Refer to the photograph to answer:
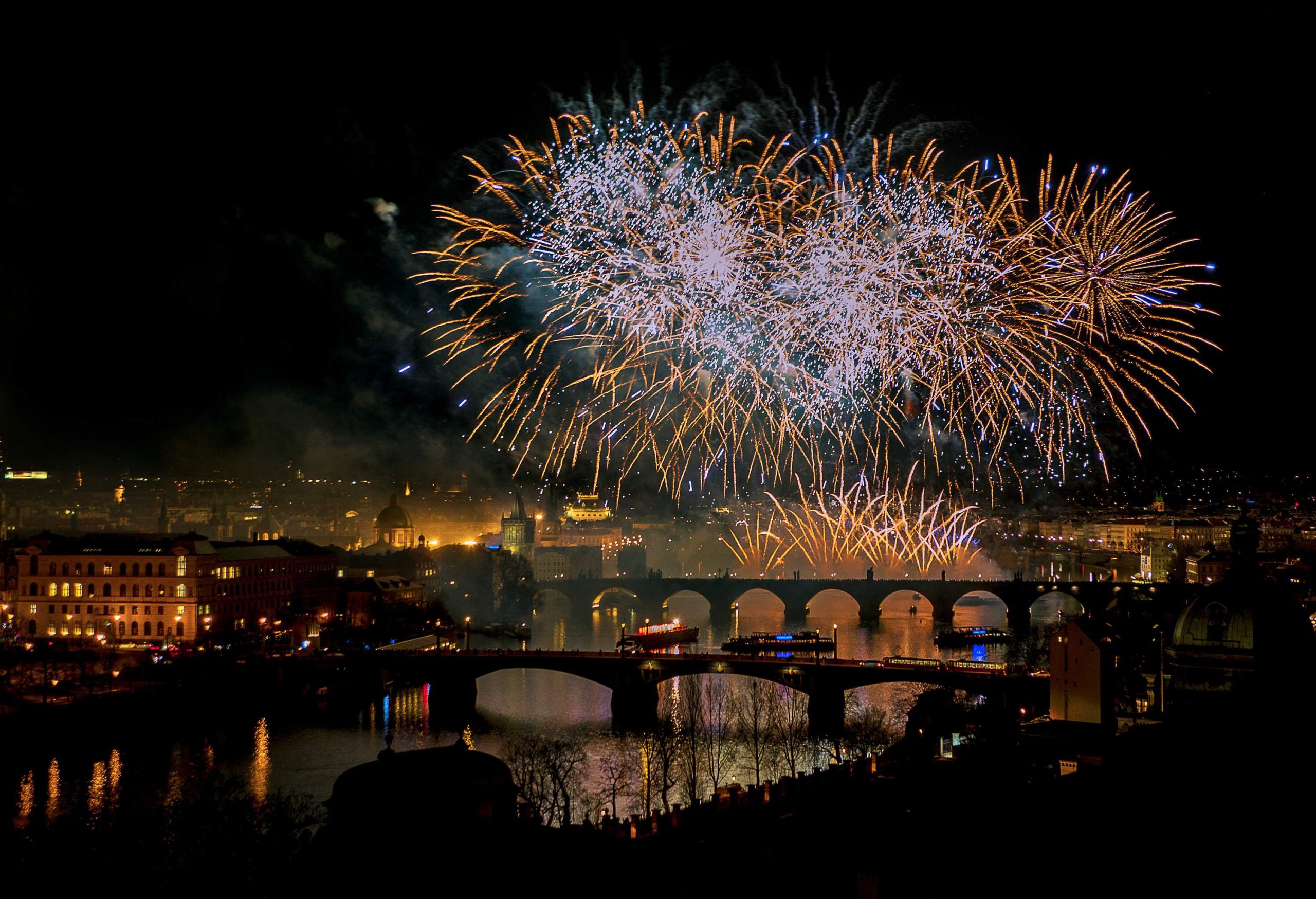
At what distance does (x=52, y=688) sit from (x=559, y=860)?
830 inches

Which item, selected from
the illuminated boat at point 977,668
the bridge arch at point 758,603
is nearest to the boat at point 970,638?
the illuminated boat at point 977,668

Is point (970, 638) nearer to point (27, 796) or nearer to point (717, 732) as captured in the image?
point (717, 732)

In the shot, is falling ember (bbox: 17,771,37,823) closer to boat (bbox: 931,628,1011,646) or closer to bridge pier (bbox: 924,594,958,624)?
boat (bbox: 931,628,1011,646)

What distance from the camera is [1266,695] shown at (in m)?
14.8

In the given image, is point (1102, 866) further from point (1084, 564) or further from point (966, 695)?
point (1084, 564)

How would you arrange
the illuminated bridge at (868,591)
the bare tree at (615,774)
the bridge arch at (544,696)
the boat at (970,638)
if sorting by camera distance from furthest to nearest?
the illuminated bridge at (868,591), the boat at (970,638), the bridge arch at (544,696), the bare tree at (615,774)

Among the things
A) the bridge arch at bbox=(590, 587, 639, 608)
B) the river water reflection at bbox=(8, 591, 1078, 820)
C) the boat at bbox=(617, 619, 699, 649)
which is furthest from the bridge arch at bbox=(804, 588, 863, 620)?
the river water reflection at bbox=(8, 591, 1078, 820)

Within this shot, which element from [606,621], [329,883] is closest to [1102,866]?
[329,883]

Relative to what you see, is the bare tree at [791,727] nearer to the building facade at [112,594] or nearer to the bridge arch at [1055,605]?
the building facade at [112,594]

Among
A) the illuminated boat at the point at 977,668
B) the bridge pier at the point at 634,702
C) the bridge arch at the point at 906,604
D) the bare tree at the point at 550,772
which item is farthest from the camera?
the bridge arch at the point at 906,604

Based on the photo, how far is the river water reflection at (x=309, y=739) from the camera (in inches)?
888

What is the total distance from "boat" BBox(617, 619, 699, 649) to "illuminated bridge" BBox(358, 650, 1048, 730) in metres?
11.3

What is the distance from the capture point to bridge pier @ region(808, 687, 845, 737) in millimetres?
30172

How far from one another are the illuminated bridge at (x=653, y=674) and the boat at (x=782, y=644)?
10.8 metres
